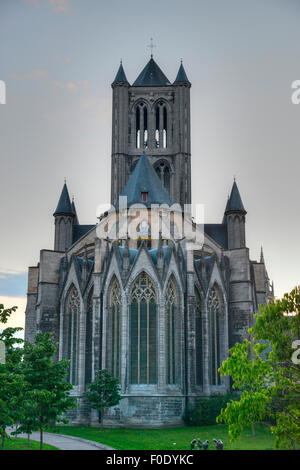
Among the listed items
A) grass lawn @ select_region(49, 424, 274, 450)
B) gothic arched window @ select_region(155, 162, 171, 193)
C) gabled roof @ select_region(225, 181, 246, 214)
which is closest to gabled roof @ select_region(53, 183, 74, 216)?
gothic arched window @ select_region(155, 162, 171, 193)

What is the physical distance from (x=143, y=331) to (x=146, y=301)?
1.99m

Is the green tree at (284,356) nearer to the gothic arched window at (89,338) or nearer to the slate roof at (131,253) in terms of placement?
the slate roof at (131,253)

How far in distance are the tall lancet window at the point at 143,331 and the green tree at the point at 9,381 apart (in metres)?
15.2

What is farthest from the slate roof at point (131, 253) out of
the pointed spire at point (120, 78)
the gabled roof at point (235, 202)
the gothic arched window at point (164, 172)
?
the pointed spire at point (120, 78)

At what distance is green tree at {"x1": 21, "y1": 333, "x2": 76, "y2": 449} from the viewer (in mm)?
25688

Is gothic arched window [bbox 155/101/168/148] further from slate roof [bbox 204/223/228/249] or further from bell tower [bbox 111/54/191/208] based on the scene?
slate roof [bbox 204/223/228/249]

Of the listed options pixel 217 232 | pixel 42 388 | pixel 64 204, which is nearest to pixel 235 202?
pixel 217 232

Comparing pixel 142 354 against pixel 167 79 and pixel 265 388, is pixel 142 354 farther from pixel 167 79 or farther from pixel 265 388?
pixel 167 79

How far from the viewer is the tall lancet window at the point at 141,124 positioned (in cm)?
6638

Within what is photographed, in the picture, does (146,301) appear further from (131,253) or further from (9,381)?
(9,381)

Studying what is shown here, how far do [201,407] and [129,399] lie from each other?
195 inches

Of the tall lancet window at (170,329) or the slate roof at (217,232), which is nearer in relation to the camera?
the tall lancet window at (170,329)

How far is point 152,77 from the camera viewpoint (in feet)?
228
